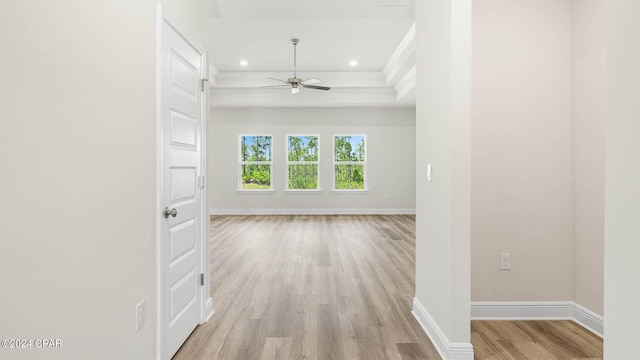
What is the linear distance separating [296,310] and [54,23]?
2.46 metres

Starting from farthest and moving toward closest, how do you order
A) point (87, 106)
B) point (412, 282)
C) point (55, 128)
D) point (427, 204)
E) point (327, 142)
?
1. point (327, 142)
2. point (412, 282)
3. point (427, 204)
4. point (87, 106)
5. point (55, 128)

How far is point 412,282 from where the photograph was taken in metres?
3.58

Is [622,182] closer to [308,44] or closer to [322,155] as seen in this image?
[308,44]

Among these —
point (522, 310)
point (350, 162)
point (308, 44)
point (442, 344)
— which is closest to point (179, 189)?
point (442, 344)

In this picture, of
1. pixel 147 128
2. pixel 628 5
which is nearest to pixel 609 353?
pixel 628 5

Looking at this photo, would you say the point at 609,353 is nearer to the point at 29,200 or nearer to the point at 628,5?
the point at 628,5

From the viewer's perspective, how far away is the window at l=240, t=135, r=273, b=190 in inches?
357

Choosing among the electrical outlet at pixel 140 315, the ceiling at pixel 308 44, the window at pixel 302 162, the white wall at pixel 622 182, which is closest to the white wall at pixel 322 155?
the window at pixel 302 162

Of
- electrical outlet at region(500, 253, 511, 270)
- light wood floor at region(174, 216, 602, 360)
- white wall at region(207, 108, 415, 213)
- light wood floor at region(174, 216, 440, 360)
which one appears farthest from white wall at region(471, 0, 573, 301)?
white wall at region(207, 108, 415, 213)

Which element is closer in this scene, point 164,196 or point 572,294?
point 164,196

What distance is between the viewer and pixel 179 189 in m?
2.21

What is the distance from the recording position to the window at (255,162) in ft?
29.7

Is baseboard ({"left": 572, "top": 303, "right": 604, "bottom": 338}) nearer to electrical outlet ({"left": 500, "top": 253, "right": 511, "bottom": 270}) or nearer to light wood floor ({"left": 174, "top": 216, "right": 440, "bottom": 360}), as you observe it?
electrical outlet ({"left": 500, "top": 253, "right": 511, "bottom": 270})

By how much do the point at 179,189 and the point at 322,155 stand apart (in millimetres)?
6958
